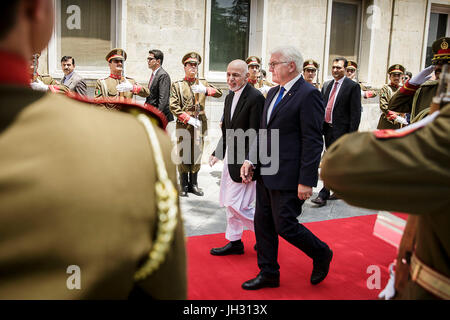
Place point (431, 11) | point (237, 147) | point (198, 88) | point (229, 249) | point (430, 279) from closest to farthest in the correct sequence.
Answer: point (430, 279) → point (237, 147) → point (229, 249) → point (198, 88) → point (431, 11)

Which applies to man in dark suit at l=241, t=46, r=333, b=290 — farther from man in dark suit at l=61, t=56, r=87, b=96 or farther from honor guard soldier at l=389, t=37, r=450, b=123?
man in dark suit at l=61, t=56, r=87, b=96

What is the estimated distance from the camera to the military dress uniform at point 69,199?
76 centimetres

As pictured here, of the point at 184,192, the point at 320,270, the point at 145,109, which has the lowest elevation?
the point at 184,192

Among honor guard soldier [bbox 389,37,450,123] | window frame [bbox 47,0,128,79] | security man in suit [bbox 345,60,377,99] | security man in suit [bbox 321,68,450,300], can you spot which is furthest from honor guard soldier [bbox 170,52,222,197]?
security man in suit [bbox 321,68,450,300]

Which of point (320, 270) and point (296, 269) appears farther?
point (296, 269)

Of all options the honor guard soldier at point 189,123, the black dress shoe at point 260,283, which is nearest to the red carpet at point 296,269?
the black dress shoe at point 260,283

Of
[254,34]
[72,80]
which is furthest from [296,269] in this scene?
[254,34]

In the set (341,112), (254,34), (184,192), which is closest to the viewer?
(341,112)

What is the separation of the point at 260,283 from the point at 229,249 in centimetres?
85

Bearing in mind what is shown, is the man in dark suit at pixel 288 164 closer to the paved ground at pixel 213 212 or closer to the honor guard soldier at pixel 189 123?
the paved ground at pixel 213 212

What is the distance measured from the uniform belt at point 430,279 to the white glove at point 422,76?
2.31 m

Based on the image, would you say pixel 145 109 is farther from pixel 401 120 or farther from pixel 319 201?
pixel 401 120

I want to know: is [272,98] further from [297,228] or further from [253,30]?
[253,30]

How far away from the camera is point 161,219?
0.93 meters
